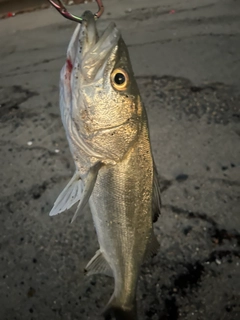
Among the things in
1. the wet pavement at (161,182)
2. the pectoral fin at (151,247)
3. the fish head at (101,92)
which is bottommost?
the wet pavement at (161,182)

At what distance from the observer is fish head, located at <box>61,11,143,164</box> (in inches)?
58.7

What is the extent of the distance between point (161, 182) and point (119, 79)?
1557 millimetres

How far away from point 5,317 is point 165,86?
8.95ft

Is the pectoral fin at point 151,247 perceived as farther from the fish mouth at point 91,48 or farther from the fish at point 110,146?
the fish mouth at point 91,48

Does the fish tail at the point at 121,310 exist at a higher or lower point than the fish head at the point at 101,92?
lower

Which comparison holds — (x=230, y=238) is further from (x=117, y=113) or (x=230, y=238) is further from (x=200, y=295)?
(x=117, y=113)

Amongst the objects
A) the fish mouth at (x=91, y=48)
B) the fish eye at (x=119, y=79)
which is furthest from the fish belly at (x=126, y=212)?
the fish mouth at (x=91, y=48)

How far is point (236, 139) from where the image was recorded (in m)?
3.19

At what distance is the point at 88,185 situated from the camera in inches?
59.4

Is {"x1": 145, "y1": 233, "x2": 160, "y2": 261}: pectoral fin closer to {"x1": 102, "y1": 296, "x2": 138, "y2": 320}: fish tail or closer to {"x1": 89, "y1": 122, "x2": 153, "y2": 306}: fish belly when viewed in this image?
{"x1": 89, "y1": 122, "x2": 153, "y2": 306}: fish belly

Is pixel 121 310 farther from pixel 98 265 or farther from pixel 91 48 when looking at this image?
pixel 91 48

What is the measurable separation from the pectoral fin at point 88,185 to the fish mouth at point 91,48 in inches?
16.5

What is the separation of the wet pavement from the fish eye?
1.46 meters

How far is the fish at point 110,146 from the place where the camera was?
1510 mm
